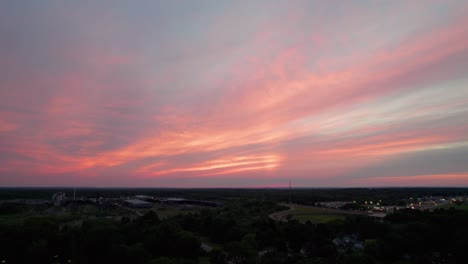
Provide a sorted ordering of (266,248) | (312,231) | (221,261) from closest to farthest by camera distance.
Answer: (221,261), (266,248), (312,231)

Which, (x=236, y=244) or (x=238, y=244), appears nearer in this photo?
(x=238, y=244)

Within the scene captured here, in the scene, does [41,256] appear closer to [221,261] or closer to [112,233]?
[112,233]

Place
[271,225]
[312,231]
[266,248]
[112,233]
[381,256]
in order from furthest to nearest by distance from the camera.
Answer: [271,225]
[312,231]
[266,248]
[112,233]
[381,256]

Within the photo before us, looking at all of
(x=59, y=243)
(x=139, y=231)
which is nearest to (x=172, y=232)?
(x=139, y=231)

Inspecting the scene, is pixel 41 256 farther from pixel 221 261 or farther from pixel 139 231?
pixel 221 261

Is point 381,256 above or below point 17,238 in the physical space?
below

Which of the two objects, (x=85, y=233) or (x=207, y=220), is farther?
(x=207, y=220)

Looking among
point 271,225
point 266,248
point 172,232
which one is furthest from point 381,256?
point 172,232

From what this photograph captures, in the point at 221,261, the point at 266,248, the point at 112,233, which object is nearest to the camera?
the point at 221,261

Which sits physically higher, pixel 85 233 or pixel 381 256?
pixel 85 233
